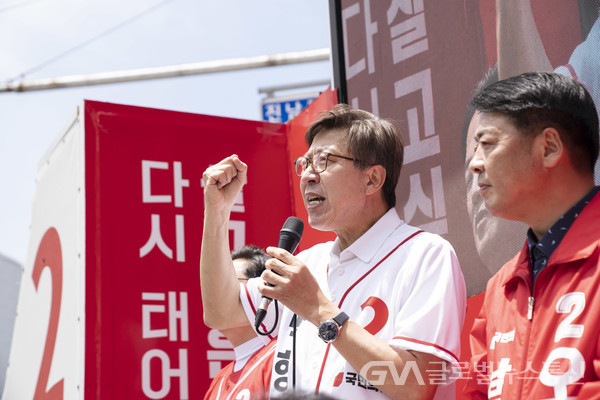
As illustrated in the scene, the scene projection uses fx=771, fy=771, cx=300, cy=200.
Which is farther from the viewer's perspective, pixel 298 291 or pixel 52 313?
pixel 52 313

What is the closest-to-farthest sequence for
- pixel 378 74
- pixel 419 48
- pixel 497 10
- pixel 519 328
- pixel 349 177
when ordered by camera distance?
pixel 519 328 → pixel 349 177 → pixel 497 10 → pixel 419 48 → pixel 378 74

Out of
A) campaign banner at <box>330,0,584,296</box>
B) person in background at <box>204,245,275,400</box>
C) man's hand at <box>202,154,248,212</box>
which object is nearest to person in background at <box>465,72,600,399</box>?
campaign banner at <box>330,0,584,296</box>

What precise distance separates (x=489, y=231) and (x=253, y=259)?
105cm

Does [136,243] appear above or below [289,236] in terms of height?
above

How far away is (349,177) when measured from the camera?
2.29 meters

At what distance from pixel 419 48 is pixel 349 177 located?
46.7 inches

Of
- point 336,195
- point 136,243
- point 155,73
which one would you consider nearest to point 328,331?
point 336,195

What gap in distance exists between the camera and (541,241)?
6.13ft

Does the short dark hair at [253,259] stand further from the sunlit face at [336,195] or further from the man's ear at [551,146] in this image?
the man's ear at [551,146]

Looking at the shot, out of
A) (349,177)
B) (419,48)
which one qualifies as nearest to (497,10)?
(419,48)

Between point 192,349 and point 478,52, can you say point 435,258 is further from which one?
point 192,349

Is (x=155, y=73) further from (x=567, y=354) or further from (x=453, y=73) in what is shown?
(x=567, y=354)

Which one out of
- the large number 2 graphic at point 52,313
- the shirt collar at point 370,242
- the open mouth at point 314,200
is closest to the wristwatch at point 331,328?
the shirt collar at point 370,242

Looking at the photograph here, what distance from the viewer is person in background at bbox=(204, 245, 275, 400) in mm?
2709
